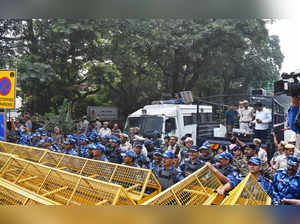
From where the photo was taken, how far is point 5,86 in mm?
2662

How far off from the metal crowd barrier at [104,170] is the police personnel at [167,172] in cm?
12

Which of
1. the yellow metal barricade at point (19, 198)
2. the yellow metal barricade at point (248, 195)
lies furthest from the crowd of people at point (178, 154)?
the yellow metal barricade at point (19, 198)

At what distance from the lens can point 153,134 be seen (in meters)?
3.44

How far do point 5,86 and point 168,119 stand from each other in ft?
6.82

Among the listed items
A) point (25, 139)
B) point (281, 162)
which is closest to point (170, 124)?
point (281, 162)

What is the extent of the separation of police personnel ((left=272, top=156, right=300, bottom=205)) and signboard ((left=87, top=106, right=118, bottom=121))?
191 centimetres

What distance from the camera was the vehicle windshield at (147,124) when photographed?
3.20m

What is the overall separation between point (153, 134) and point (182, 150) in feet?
1.97

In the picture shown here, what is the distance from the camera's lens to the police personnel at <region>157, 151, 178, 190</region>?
236 cm
